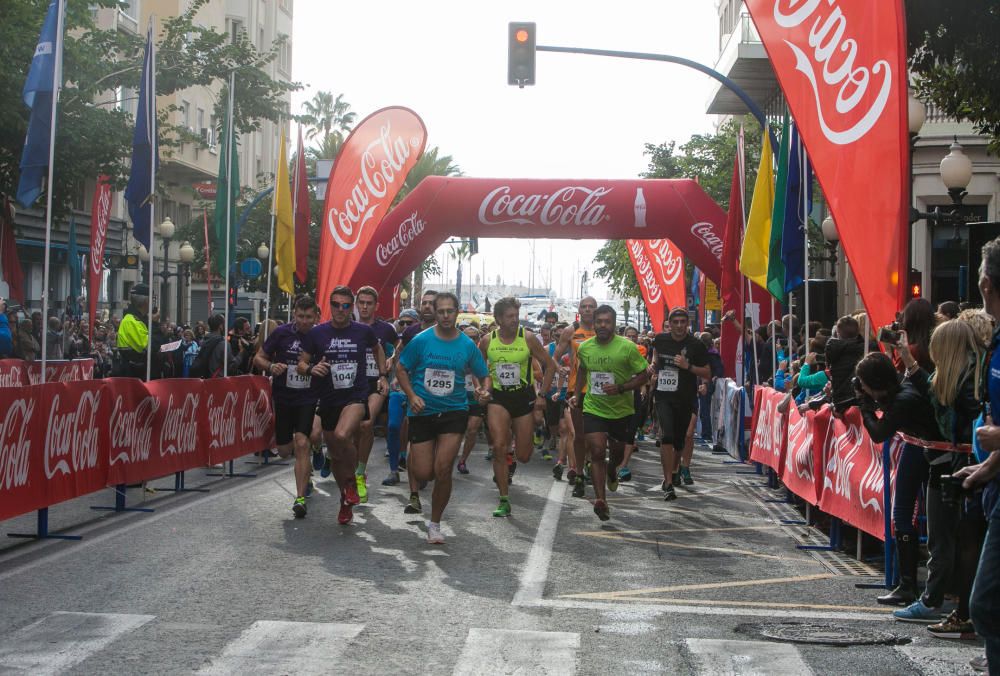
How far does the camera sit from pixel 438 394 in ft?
34.6

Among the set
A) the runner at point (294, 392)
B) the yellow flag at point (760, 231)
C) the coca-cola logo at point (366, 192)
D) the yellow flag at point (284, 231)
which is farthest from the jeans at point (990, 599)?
the coca-cola logo at point (366, 192)

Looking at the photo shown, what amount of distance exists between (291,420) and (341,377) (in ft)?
2.70

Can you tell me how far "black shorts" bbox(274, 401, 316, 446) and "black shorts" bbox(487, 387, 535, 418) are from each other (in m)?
2.06

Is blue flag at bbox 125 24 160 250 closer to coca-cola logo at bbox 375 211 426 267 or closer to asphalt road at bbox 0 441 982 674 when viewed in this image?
asphalt road at bbox 0 441 982 674

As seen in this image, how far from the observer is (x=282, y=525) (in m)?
10.9

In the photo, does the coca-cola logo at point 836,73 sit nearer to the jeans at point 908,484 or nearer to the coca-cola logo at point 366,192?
the jeans at point 908,484

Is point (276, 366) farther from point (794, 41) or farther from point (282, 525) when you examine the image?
point (794, 41)

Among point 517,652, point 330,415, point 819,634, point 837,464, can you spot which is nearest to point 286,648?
point 517,652

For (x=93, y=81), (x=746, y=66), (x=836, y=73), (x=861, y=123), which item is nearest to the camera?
(x=861, y=123)

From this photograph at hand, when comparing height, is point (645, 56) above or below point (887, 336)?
above

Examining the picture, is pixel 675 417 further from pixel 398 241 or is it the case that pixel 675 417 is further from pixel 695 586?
pixel 398 241

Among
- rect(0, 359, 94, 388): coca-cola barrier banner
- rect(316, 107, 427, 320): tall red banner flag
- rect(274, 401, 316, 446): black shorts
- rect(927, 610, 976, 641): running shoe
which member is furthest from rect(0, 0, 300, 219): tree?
rect(927, 610, 976, 641): running shoe

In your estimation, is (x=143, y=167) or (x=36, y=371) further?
(x=36, y=371)

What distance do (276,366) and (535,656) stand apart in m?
6.01
